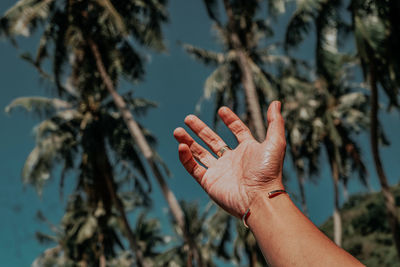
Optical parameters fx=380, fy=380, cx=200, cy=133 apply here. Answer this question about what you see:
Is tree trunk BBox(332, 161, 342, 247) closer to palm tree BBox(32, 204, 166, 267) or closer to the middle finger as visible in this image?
palm tree BBox(32, 204, 166, 267)

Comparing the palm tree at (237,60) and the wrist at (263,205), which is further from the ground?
the palm tree at (237,60)

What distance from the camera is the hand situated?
196cm

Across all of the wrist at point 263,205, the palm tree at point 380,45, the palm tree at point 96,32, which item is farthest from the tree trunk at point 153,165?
the wrist at point 263,205

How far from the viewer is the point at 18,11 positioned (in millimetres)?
11016

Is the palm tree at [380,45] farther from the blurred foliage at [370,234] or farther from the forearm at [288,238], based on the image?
the blurred foliage at [370,234]

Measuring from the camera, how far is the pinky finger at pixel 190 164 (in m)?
2.38

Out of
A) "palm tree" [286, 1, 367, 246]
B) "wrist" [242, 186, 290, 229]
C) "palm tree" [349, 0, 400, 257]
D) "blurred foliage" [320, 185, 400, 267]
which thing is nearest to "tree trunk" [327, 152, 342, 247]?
"palm tree" [286, 1, 367, 246]

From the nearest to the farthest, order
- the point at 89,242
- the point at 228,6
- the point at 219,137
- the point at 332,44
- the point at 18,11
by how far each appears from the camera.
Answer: the point at 219,137
the point at 332,44
the point at 228,6
the point at 18,11
the point at 89,242

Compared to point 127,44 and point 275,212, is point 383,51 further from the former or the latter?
point 127,44

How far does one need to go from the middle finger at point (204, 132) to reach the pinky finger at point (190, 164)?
22 cm

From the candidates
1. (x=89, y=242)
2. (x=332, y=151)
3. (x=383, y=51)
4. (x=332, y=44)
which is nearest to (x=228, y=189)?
(x=383, y=51)

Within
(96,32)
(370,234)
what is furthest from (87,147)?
(370,234)

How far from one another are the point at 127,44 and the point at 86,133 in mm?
3562

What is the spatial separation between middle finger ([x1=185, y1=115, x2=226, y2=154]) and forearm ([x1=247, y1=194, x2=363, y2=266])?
790mm
